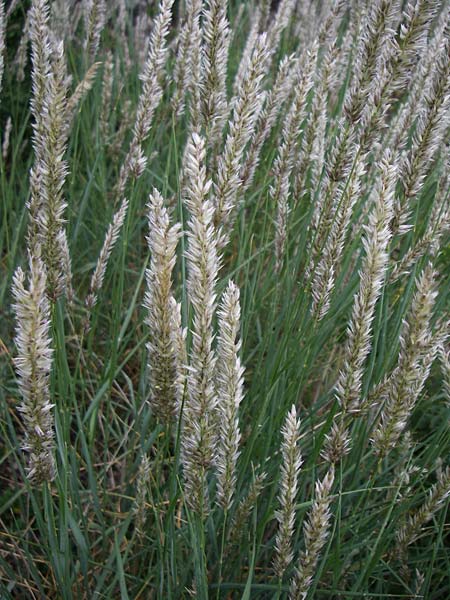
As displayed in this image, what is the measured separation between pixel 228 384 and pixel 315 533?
1.35ft

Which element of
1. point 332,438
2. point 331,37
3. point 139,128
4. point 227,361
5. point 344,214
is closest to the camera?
point 227,361

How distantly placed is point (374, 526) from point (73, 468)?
2.72ft

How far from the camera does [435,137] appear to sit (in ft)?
5.43

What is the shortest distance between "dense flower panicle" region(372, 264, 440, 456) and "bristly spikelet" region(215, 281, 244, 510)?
338mm

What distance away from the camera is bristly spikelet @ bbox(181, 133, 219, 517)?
1.13 metres

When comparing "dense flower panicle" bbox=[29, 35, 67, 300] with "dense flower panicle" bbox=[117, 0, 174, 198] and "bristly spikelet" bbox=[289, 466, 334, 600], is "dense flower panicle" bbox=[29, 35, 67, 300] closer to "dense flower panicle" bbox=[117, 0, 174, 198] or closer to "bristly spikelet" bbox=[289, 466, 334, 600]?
"dense flower panicle" bbox=[117, 0, 174, 198]

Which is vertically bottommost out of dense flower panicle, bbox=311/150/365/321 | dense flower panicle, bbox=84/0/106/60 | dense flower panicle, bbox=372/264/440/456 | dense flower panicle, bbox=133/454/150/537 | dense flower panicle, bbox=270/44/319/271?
dense flower panicle, bbox=133/454/150/537

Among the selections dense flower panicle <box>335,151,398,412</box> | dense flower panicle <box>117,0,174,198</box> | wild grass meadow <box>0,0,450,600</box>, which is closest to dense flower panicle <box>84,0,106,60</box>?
wild grass meadow <box>0,0,450,600</box>

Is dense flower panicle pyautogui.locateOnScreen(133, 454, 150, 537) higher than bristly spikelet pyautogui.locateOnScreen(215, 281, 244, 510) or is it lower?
lower

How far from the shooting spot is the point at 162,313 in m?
1.24

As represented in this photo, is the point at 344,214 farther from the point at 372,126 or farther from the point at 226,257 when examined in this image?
the point at 226,257

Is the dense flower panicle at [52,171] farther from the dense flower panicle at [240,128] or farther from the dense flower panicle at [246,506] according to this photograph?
the dense flower panicle at [246,506]

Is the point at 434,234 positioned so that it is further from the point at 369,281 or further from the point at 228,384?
the point at 228,384

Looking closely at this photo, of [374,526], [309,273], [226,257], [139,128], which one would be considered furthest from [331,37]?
[374,526]
